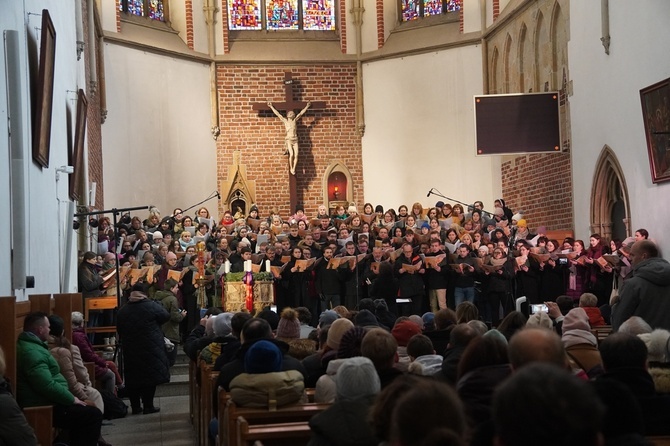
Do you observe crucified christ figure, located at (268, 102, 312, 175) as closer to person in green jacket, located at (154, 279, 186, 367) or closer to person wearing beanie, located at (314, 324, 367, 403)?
person in green jacket, located at (154, 279, 186, 367)

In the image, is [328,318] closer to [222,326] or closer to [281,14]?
[222,326]

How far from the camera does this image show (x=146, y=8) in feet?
78.9

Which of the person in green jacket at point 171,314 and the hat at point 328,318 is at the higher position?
the hat at point 328,318

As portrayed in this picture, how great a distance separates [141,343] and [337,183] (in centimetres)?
1509

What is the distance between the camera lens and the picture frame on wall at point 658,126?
45.4ft

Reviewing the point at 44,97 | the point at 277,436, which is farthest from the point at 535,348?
the point at 44,97

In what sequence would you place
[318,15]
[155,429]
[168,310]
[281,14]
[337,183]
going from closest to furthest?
[155,429], [168,310], [337,183], [281,14], [318,15]

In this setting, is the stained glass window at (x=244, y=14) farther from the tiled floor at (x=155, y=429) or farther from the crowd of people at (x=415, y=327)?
the tiled floor at (x=155, y=429)

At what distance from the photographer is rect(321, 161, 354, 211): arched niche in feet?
82.7

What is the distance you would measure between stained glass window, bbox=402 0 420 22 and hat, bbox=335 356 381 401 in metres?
21.6

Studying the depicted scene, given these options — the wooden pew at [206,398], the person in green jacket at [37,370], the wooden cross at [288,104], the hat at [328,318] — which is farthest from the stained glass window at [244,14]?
the person in green jacket at [37,370]

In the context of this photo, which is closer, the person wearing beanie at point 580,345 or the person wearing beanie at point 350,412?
the person wearing beanie at point 350,412

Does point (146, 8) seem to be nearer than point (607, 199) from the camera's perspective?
No

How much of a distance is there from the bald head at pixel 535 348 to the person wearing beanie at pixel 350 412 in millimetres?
700
